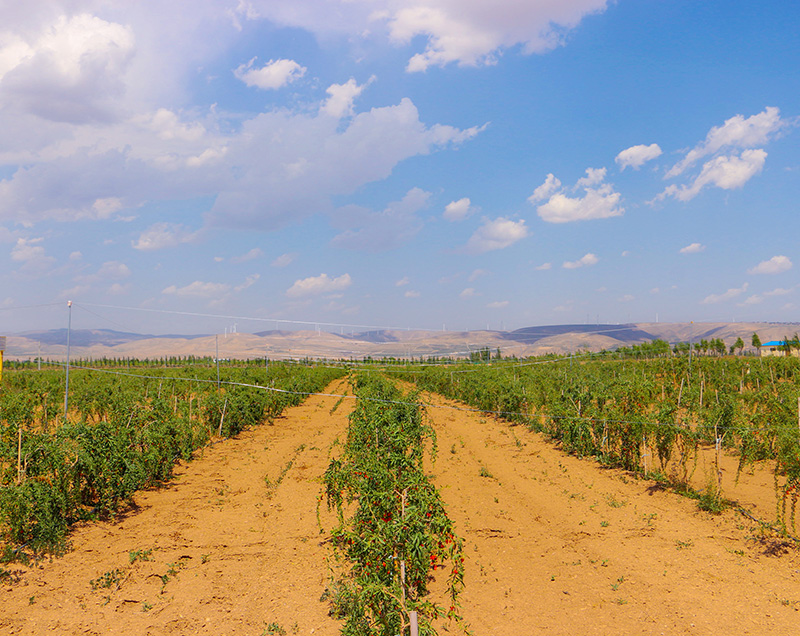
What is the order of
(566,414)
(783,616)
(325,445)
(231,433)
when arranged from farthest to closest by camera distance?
(231,433), (325,445), (566,414), (783,616)

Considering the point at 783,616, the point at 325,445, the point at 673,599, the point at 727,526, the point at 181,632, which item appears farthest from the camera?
the point at 325,445

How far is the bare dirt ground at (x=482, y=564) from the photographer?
6145mm

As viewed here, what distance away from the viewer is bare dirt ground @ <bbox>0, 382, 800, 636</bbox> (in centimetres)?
614

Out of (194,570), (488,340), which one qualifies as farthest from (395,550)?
(488,340)

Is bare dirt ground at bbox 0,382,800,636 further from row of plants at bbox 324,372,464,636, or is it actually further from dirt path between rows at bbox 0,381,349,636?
row of plants at bbox 324,372,464,636

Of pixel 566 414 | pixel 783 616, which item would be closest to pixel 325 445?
pixel 566 414

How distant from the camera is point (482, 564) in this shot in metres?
7.68

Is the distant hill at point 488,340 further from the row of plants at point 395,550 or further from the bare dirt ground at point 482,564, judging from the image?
the row of plants at point 395,550

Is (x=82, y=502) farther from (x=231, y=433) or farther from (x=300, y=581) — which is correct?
(x=231, y=433)

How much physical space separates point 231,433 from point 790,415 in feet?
54.3

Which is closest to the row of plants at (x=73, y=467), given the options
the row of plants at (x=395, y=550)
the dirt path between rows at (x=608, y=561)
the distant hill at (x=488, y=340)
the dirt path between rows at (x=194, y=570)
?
the dirt path between rows at (x=194, y=570)

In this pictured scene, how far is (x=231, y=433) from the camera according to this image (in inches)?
692

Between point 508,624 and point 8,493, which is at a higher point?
point 8,493

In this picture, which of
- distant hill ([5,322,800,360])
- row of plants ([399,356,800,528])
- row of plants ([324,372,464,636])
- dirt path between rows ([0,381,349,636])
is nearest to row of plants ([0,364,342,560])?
dirt path between rows ([0,381,349,636])
